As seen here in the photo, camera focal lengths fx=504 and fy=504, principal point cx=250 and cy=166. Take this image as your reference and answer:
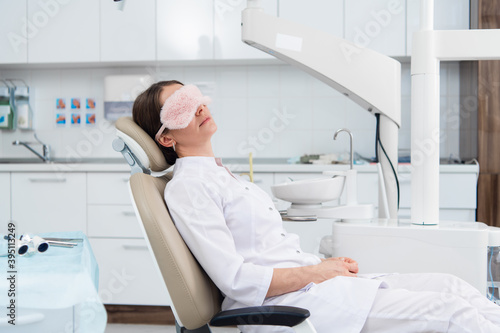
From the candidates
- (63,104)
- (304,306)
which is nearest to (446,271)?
(304,306)

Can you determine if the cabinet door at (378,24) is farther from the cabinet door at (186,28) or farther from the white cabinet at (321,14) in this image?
the cabinet door at (186,28)

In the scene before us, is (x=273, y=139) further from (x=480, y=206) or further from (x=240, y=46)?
(x=480, y=206)

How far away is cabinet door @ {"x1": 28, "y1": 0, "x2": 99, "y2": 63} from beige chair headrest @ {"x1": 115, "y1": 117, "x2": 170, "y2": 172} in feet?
7.14

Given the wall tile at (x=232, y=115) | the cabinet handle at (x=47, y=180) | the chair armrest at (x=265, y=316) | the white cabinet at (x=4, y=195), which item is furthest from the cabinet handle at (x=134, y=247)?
the chair armrest at (x=265, y=316)

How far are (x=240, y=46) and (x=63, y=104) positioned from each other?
1.41 metres

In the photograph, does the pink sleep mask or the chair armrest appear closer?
the chair armrest

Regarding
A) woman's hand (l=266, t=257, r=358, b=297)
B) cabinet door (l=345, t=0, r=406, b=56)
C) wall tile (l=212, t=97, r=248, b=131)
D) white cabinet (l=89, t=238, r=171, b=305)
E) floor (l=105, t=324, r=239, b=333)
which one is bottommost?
floor (l=105, t=324, r=239, b=333)

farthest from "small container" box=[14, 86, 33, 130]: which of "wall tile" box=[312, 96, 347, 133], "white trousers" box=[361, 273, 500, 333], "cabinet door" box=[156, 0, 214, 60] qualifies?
"white trousers" box=[361, 273, 500, 333]

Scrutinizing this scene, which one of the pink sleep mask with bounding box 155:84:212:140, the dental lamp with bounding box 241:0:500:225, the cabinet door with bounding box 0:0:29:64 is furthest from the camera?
the cabinet door with bounding box 0:0:29:64

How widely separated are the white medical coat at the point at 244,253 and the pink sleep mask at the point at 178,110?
0.47ft

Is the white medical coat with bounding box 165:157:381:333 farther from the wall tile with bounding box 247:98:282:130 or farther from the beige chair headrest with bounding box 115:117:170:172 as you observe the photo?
the wall tile with bounding box 247:98:282:130

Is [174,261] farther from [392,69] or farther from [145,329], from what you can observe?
[145,329]

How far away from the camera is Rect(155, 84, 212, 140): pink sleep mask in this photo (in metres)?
1.46

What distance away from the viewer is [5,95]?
3588mm
